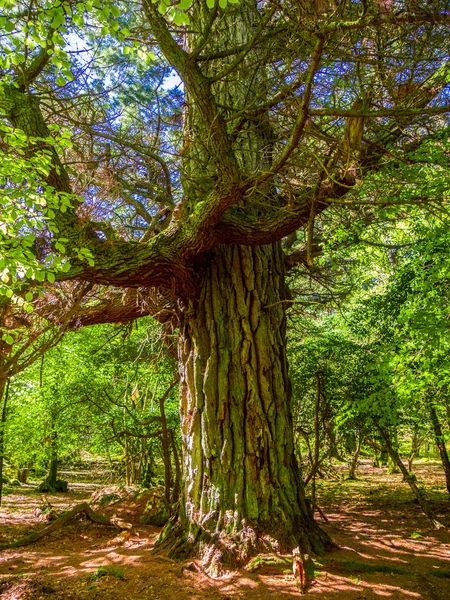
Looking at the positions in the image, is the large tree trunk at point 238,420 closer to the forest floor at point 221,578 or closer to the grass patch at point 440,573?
the forest floor at point 221,578

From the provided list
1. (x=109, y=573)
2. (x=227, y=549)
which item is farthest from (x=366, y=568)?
(x=109, y=573)

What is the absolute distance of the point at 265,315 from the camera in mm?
4113

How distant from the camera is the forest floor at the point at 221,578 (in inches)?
113

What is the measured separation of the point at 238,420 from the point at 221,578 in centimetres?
120

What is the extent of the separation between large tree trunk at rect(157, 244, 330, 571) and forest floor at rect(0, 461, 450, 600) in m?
0.29

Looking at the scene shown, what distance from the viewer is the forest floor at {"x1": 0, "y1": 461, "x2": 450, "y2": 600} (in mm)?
2879

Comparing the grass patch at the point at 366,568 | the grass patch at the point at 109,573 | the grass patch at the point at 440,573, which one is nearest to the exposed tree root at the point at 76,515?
the grass patch at the point at 109,573

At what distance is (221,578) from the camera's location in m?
3.08

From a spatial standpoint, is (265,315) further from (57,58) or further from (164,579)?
(57,58)

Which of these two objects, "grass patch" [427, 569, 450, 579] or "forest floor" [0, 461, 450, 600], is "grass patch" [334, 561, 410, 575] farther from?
"grass patch" [427, 569, 450, 579]

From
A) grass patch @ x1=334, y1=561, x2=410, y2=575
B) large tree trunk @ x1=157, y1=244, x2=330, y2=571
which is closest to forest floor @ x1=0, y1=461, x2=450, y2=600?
grass patch @ x1=334, y1=561, x2=410, y2=575

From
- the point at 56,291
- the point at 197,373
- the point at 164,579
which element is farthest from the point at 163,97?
the point at 164,579

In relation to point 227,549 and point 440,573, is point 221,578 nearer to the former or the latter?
point 227,549

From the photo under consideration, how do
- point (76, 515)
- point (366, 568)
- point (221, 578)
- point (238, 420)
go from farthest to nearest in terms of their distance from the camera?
point (76, 515) → point (238, 420) → point (366, 568) → point (221, 578)
